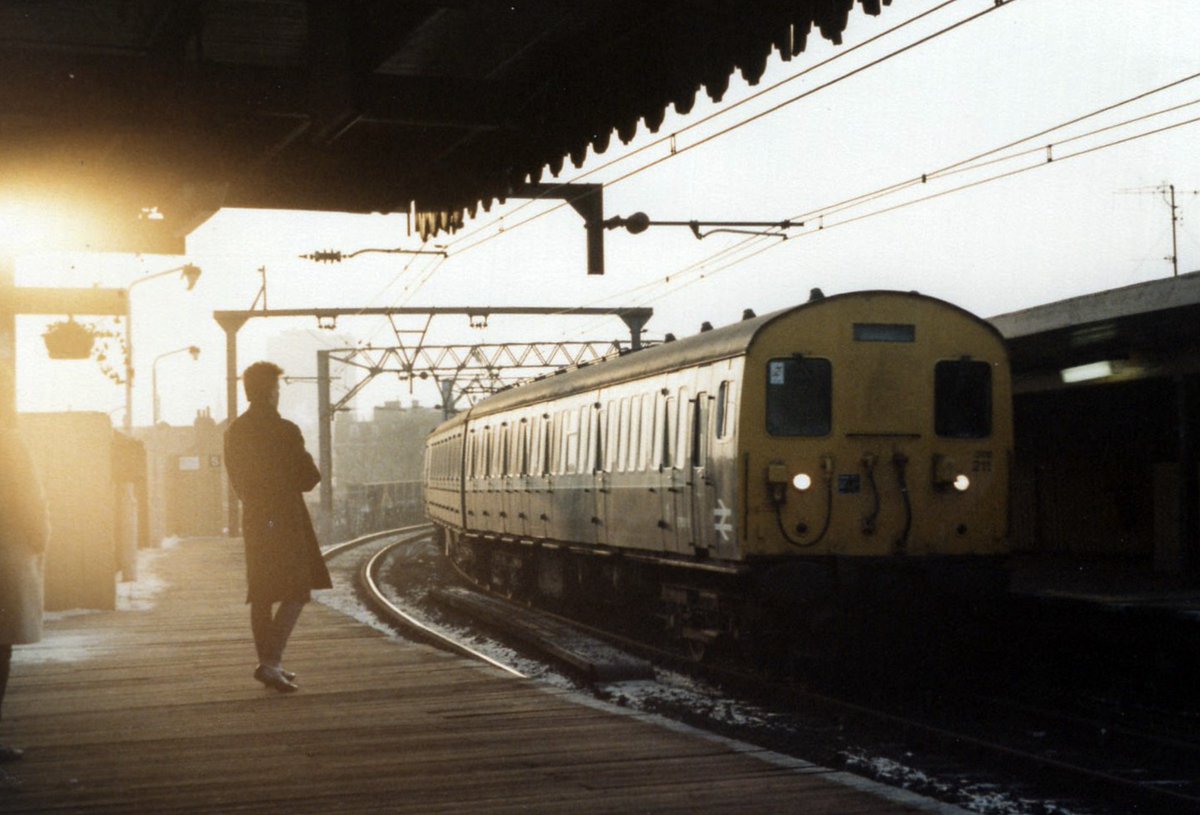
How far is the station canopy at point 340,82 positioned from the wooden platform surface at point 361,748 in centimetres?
271

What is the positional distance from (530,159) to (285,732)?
3.08 metres

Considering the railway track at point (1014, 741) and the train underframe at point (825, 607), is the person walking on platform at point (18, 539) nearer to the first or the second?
the railway track at point (1014, 741)

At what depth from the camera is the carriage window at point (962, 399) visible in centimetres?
1416

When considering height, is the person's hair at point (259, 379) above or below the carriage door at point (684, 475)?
above

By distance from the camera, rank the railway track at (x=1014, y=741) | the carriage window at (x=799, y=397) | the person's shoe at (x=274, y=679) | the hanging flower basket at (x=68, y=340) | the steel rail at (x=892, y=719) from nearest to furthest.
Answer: the steel rail at (x=892, y=719) → the railway track at (x=1014, y=741) → the person's shoe at (x=274, y=679) → the carriage window at (x=799, y=397) → the hanging flower basket at (x=68, y=340)

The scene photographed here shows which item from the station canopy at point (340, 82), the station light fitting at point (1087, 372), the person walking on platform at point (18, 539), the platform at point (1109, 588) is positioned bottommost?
the platform at point (1109, 588)

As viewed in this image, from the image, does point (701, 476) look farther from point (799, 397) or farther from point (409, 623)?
point (409, 623)

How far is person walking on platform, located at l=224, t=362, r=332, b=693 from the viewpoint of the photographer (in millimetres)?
9430

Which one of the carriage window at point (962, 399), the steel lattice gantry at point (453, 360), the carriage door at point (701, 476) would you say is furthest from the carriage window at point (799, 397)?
the steel lattice gantry at point (453, 360)

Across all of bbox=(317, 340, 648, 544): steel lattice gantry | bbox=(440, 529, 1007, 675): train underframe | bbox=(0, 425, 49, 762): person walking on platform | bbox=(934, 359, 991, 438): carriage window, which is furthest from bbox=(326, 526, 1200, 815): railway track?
bbox=(317, 340, 648, 544): steel lattice gantry

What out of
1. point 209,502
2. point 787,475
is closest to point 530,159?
point 787,475

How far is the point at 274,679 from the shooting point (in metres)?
9.66

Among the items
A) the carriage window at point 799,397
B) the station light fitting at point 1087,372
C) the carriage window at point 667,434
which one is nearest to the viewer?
the carriage window at point 799,397

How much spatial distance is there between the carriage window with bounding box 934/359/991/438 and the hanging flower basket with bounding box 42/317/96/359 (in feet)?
31.9
